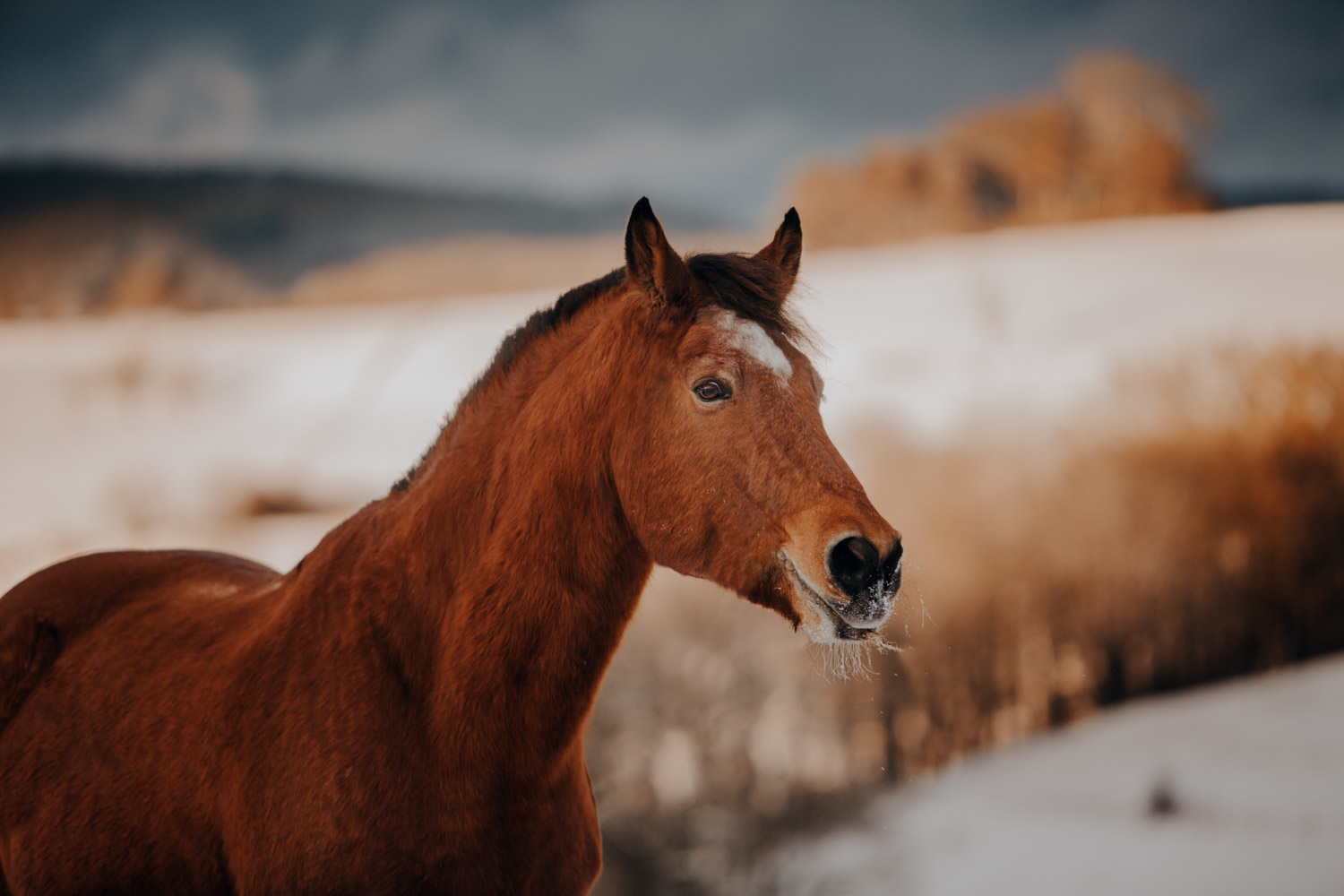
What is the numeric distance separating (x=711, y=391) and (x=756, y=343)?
117mm

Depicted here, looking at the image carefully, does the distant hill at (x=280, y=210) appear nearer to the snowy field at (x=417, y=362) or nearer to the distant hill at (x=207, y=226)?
the distant hill at (x=207, y=226)

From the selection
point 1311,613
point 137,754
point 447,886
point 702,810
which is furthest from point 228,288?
point 1311,613

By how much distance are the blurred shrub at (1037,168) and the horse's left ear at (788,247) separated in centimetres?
786

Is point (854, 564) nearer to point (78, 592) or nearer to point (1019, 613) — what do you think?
point (78, 592)

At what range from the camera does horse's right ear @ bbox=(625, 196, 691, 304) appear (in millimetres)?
1478

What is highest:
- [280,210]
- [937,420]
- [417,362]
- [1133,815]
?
[280,210]

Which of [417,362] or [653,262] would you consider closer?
[653,262]

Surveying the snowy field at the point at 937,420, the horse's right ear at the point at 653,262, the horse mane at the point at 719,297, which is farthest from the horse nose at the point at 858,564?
the snowy field at the point at 937,420

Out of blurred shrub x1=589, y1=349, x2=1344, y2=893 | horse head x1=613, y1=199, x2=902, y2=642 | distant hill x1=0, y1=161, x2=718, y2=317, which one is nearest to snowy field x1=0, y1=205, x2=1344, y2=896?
blurred shrub x1=589, y1=349, x2=1344, y2=893

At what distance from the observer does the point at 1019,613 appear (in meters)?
5.97

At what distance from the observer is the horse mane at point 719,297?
5.01 feet

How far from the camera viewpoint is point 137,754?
1.70m

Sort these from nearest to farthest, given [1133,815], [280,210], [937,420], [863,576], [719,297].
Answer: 1. [863,576]
2. [719,297]
3. [1133,815]
4. [937,420]
5. [280,210]

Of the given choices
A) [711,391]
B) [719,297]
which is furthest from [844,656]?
[719,297]
